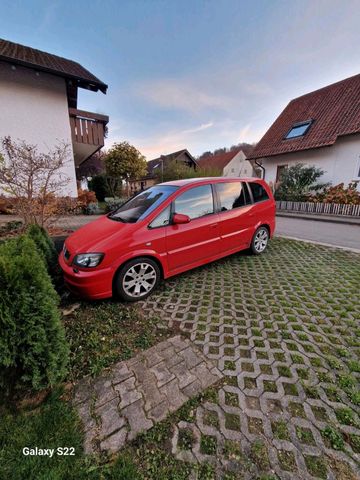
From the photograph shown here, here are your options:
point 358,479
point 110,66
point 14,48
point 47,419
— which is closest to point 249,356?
point 358,479

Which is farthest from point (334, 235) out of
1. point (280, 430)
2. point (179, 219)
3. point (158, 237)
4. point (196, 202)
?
point (280, 430)

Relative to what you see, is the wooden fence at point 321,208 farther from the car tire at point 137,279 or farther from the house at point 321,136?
the car tire at point 137,279

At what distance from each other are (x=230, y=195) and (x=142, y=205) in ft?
5.52

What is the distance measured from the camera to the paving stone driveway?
128cm

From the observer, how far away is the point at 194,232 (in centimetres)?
329

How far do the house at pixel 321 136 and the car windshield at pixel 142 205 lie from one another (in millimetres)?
13680

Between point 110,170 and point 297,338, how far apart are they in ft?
47.2

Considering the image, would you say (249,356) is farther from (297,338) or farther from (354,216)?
(354,216)

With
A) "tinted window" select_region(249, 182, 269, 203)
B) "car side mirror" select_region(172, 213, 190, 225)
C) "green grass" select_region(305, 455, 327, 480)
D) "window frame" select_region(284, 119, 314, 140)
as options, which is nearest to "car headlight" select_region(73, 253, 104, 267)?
"car side mirror" select_region(172, 213, 190, 225)

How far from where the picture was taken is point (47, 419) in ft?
4.73

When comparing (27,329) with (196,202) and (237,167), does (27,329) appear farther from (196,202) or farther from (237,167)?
(237,167)

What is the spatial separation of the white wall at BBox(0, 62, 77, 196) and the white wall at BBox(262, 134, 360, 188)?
14.7 metres

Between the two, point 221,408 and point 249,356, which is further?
point 249,356

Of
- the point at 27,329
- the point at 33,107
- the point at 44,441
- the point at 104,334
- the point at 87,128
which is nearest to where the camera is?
the point at 44,441
